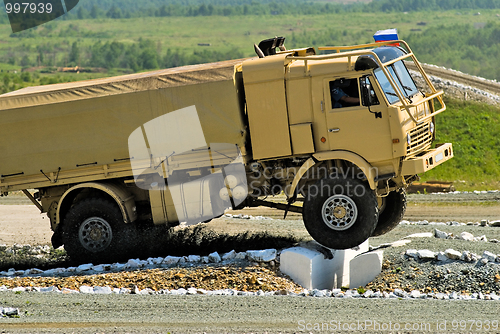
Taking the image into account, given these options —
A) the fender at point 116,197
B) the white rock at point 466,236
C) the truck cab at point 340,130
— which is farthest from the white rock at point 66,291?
the white rock at point 466,236

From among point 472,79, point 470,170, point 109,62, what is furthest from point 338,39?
point 470,170

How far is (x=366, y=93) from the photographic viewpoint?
10250 millimetres

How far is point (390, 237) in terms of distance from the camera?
12875 mm

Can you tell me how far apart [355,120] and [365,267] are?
2.80 metres

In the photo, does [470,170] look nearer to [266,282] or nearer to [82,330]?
[266,282]

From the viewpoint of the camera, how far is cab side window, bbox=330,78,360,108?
10.4m

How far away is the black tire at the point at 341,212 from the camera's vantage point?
10445mm

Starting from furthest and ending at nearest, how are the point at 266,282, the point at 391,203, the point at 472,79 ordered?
the point at 472,79
the point at 391,203
the point at 266,282

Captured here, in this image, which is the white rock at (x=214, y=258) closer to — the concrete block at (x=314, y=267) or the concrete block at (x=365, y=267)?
the concrete block at (x=314, y=267)

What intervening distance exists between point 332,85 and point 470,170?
1568cm

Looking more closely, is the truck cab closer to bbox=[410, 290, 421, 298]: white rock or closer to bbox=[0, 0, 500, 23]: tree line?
bbox=[410, 290, 421, 298]: white rock

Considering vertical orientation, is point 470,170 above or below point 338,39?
below

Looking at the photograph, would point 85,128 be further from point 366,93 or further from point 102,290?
point 366,93

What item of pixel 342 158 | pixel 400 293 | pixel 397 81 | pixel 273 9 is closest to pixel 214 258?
pixel 342 158
